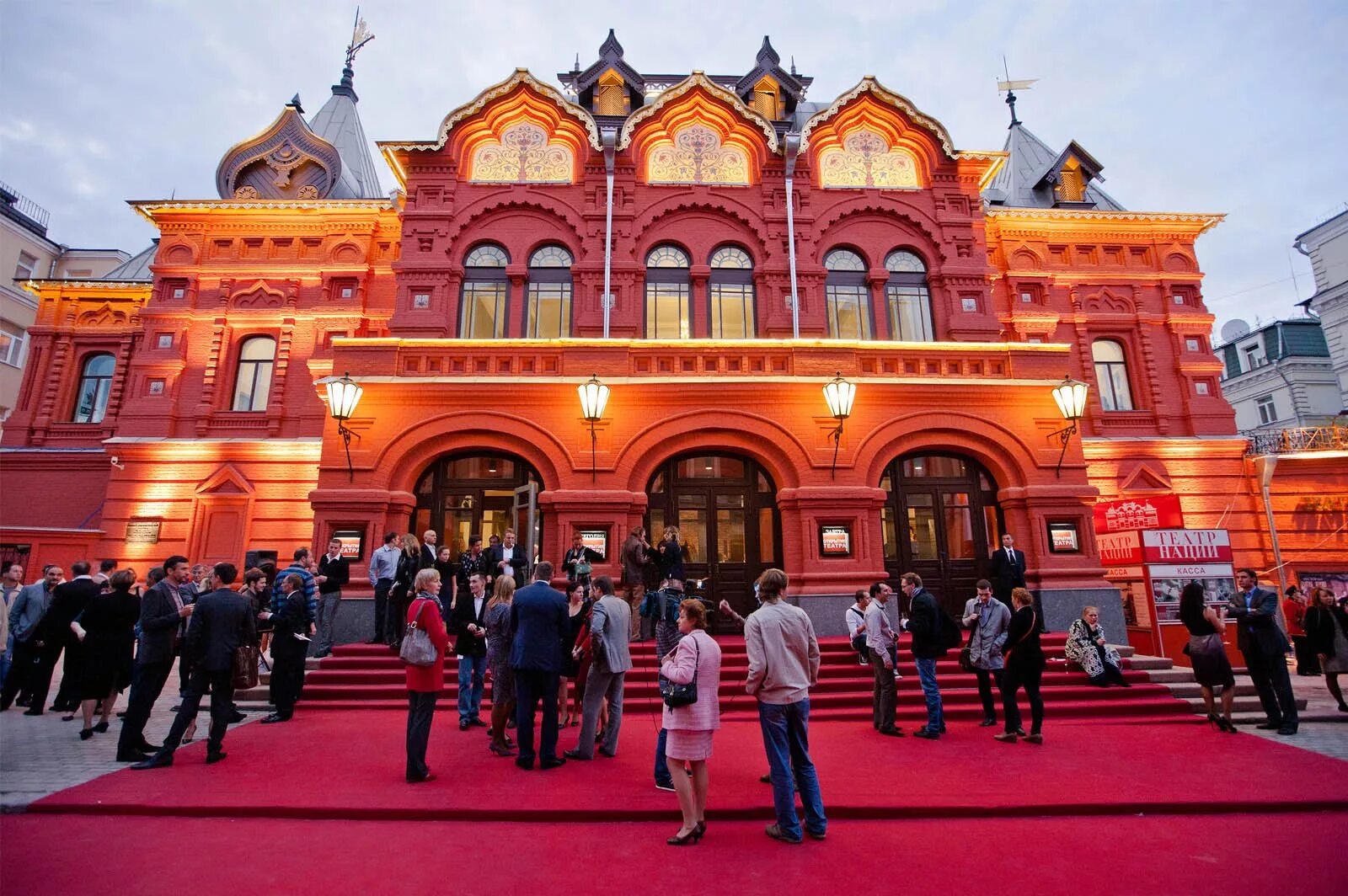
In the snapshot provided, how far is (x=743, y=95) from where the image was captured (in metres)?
19.2

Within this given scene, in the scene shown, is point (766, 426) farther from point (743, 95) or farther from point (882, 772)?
point (743, 95)

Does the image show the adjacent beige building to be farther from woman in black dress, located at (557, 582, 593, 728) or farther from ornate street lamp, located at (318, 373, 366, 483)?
woman in black dress, located at (557, 582, 593, 728)

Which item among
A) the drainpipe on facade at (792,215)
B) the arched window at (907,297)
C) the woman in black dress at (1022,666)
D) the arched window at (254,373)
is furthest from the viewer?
the arched window at (254,373)

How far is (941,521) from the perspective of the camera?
14.0 m

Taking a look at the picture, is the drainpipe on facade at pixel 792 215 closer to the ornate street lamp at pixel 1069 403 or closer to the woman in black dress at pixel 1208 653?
the ornate street lamp at pixel 1069 403

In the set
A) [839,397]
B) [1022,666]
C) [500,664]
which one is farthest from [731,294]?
[500,664]

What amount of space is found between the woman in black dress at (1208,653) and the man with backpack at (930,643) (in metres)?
3.24

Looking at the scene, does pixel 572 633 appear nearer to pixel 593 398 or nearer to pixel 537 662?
pixel 537 662

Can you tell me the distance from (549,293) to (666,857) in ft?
43.5

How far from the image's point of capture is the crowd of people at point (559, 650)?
208 inches

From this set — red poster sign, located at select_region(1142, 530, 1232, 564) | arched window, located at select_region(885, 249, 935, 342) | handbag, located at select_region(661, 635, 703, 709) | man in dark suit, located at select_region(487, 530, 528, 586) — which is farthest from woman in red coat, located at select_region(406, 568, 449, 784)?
red poster sign, located at select_region(1142, 530, 1232, 564)

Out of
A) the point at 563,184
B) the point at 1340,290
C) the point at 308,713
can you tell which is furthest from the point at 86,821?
the point at 1340,290

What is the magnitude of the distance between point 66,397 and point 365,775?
21900mm

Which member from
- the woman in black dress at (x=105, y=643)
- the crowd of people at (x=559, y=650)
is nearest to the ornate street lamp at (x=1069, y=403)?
the crowd of people at (x=559, y=650)
